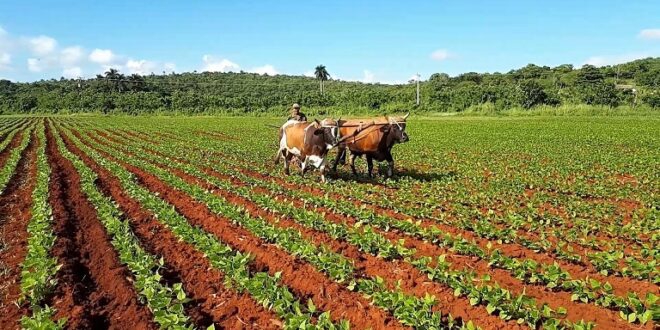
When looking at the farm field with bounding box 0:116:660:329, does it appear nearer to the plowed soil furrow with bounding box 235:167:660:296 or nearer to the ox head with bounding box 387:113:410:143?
the plowed soil furrow with bounding box 235:167:660:296

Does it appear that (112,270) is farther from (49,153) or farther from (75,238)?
(49,153)

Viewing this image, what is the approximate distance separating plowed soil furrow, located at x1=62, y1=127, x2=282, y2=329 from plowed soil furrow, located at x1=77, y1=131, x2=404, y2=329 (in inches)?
24.7

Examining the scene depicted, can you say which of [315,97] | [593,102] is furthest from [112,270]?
[315,97]

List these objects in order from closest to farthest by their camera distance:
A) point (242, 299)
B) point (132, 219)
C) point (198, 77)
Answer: point (242, 299), point (132, 219), point (198, 77)

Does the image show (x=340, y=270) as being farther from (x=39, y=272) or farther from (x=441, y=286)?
(x=39, y=272)

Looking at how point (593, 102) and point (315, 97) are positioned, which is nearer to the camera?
point (593, 102)

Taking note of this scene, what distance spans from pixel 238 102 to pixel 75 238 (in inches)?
2845

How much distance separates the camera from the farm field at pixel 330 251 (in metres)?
5.50

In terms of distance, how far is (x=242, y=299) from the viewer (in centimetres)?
597

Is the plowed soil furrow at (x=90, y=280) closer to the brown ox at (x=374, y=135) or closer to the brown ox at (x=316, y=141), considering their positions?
the brown ox at (x=316, y=141)

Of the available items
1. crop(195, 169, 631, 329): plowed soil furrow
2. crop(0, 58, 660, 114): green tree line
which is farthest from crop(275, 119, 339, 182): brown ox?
crop(0, 58, 660, 114): green tree line

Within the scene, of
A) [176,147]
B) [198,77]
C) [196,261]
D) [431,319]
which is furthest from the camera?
[198,77]

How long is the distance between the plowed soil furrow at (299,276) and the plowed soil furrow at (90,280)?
1712mm

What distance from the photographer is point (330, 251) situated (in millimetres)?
7426
